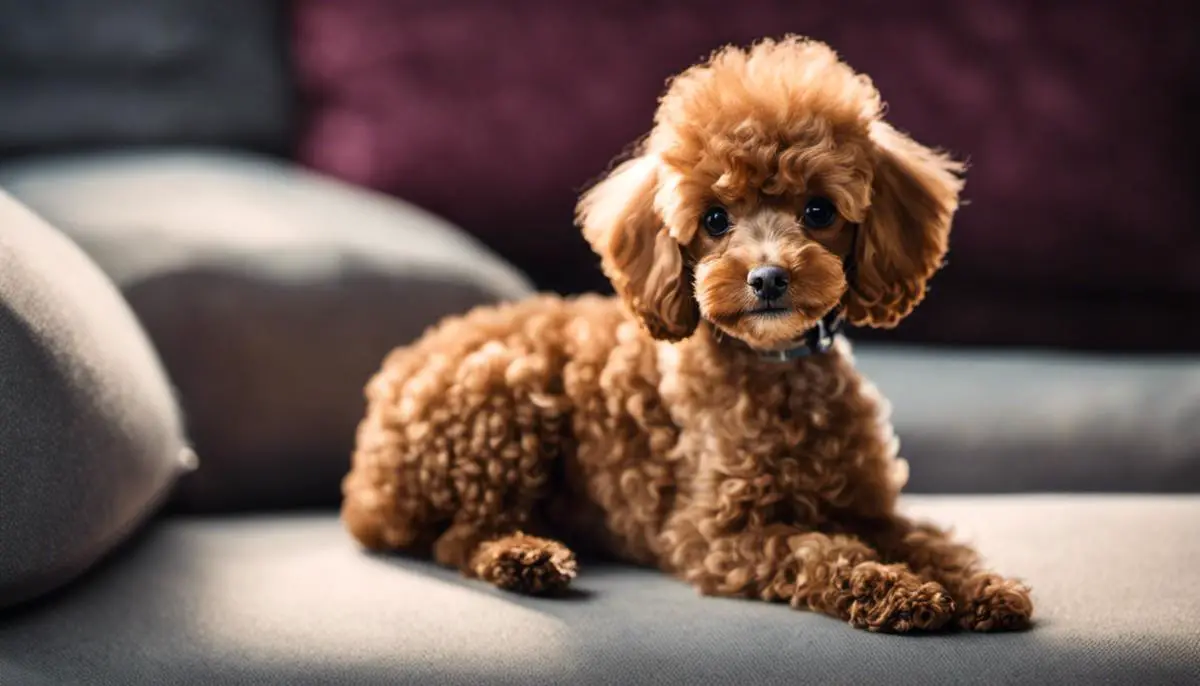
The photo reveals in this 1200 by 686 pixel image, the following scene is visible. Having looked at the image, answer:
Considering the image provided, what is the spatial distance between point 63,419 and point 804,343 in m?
0.77

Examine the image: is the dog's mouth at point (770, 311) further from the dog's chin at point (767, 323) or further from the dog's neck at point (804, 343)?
the dog's neck at point (804, 343)

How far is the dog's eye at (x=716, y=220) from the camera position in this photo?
1312 mm

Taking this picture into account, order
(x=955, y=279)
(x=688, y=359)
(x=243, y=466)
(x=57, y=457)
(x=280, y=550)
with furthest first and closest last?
(x=955, y=279) < (x=243, y=466) < (x=280, y=550) < (x=688, y=359) < (x=57, y=457)

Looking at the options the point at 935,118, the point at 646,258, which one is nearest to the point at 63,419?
the point at 646,258

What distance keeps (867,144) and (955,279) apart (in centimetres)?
87

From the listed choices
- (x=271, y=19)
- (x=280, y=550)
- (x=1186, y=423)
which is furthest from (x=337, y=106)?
(x=1186, y=423)

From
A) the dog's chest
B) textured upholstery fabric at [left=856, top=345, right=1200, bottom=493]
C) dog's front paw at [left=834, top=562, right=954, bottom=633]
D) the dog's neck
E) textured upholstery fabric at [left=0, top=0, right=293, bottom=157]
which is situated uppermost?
textured upholstery fabric at [left=0, top=0, right=293, bottom=157]

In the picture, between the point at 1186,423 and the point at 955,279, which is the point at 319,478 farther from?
the point at 1186,423

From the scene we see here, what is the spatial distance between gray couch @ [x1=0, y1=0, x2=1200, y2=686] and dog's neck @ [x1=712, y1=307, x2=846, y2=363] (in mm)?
274

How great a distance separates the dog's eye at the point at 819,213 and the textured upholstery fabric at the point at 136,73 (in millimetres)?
1275

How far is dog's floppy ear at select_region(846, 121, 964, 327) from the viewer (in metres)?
1.31

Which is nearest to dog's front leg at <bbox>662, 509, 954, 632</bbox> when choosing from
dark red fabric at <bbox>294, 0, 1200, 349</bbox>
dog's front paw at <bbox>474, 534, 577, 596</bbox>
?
dog's front paw at <bbox>474, 534, 577, 596</bbox>

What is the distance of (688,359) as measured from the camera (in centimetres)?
142

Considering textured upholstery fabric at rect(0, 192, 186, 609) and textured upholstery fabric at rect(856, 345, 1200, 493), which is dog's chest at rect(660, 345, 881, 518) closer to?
textured upholstery fabric at rect(856, 345, 1200, 493)
